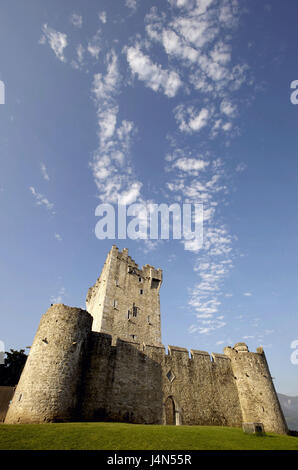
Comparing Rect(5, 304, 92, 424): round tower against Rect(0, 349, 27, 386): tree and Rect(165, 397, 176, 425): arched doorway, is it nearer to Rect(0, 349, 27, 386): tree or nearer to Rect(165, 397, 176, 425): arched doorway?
Rect(165, 397, 176, 425): arched doorway

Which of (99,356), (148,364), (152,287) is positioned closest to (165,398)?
(148,364)

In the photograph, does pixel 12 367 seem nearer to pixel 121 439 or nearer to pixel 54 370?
pixel 54 370

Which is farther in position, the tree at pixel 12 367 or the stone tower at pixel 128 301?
the stone tower at pixel 128 301

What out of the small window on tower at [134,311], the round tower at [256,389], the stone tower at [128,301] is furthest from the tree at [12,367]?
the round tower at [256,389]

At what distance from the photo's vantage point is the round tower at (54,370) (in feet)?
45.8

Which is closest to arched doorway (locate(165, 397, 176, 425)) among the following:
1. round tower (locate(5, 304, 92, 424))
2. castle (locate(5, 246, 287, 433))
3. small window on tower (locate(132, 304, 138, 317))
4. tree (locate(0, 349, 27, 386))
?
castle (locate(5, 246, 287, 433))

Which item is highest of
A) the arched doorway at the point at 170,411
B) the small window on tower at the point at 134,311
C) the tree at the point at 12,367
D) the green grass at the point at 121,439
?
the small window on tower at the point at 134,311

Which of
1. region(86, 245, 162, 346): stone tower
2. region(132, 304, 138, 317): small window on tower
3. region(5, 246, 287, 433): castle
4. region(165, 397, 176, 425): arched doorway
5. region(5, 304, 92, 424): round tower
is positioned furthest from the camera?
region(132, 304, 138, 317): small window on tower

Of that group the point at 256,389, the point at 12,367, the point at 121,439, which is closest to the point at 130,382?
the point at 121,439

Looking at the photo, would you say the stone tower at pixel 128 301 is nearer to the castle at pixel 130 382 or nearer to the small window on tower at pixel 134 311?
the small window on tower at pixel 134 311

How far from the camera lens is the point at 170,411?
1970 centimetres

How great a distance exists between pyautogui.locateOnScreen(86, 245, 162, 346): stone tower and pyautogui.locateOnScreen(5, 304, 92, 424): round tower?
12.8m

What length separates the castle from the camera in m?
14.8

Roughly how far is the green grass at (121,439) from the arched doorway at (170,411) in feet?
21.3
